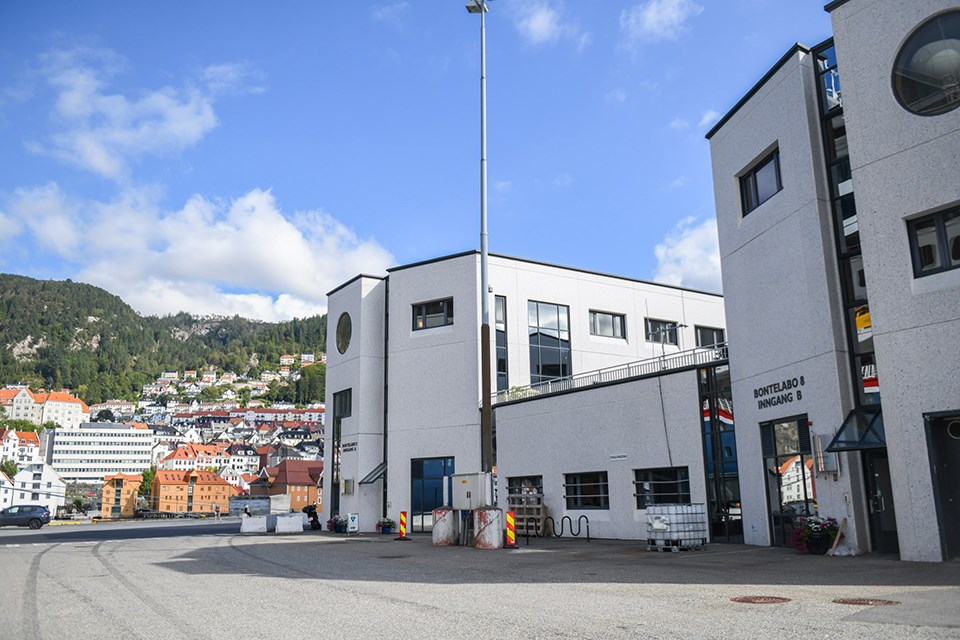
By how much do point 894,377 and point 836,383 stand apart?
8.12 feet

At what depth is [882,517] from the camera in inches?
688

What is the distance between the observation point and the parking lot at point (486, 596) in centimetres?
870

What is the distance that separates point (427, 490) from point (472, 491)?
13.4 m

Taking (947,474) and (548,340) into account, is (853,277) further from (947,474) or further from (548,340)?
(548,340)

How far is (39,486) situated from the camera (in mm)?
162250

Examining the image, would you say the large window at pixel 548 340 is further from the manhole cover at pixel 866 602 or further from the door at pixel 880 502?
the manhole cover at pixel 866 602

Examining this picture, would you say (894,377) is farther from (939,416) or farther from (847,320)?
(847,320)

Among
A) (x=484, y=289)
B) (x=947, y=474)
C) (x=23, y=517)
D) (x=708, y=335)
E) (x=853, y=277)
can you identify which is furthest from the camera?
(x=23, y=517)

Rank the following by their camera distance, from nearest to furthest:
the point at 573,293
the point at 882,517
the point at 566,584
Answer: the point at 566,584
the point at 882,517
the point at 573,293

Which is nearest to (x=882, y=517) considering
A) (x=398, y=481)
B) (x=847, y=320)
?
(x=847, y=320)

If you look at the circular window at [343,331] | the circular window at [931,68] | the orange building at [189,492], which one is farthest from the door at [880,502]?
the orange building at [189,492]

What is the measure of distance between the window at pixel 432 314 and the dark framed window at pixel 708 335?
585 inches

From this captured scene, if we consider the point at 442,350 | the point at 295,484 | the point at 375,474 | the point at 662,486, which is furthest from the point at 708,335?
the point at 295,484

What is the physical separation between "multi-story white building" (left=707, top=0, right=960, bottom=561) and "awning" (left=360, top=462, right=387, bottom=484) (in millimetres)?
21476
